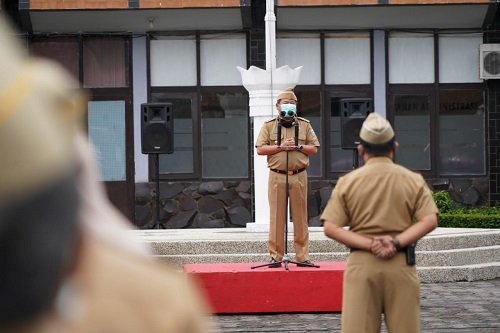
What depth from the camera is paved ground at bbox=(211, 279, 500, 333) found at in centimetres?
940

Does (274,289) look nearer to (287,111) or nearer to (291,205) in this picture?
(291,205)

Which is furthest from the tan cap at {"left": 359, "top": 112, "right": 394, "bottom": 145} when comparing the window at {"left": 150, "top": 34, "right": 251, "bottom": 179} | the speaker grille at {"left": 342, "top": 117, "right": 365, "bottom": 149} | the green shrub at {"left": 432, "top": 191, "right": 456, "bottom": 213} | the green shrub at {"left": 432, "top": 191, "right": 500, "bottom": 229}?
the window at {"left": 150, "top": 34, "right": 251, "bottom": 179}

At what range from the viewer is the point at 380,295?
5.07 meters

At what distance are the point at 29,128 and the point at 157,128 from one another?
16.7 metres

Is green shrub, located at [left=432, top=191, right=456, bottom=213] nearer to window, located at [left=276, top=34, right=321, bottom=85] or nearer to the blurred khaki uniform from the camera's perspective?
window, located at [left=276, top=34, right=321, bottom=85]

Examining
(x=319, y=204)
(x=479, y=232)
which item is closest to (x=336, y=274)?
(x=479, y=232)

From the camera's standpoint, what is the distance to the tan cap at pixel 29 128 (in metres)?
0.72

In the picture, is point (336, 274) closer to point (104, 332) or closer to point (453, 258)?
point (453, 258)

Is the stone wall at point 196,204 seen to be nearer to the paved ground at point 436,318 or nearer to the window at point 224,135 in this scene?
the window at point 224,135

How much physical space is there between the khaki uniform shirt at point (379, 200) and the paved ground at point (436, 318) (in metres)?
4.21

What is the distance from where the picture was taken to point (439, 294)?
39.5 ft

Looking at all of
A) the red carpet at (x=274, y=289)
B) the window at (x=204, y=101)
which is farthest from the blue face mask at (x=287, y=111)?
the window at (x=204, y=101)

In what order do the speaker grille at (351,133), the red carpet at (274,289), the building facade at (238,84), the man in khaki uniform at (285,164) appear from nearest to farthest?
the man in khaki uniform at (285,164) < the red carpet at (274,289) < the speaker grille at (351,133) < the building facade at (238,84)

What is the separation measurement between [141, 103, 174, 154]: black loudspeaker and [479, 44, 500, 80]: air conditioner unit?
6.33 m
